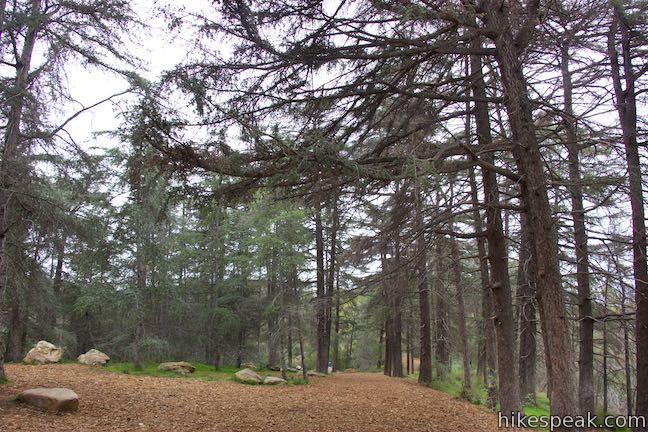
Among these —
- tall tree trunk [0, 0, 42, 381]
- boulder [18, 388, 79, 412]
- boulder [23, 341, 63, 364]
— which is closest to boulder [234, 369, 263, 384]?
boulder [23, 341, 63, 364]

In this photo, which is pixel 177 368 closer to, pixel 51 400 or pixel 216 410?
pixel 216 410

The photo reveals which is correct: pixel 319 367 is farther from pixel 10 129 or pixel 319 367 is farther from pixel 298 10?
pixel 298 10

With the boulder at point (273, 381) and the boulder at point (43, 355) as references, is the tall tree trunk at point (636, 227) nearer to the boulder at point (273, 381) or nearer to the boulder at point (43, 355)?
the boulder at point (273, 381)

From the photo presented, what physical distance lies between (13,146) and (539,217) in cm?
857

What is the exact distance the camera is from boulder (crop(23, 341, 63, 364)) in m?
13.9

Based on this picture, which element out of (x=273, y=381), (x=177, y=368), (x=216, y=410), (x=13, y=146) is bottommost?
(x=273, y=381)

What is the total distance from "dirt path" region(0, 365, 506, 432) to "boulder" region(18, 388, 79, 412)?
13 centimetres

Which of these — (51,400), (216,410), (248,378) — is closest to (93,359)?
(248,378)

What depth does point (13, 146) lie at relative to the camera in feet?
26.0

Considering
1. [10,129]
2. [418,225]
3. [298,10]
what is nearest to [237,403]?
[418,225]

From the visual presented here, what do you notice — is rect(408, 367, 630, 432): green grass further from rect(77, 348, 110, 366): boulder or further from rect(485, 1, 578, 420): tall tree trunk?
rect(77, 348, 110, 366): boulder

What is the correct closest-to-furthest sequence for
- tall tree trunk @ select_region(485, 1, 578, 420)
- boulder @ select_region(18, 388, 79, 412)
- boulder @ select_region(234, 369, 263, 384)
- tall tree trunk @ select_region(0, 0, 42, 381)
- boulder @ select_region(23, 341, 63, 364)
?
tall tree trunk @ select_region(485, 1, 578, 420)
boulder @ select_region(18, 388, 79, 412)
tall tree trunk @ select_region(0, 0, 42, 381)
boulder @ select_region(23, 341, 63, 364)
boulder @ select_region(234, 369, 263, 384)

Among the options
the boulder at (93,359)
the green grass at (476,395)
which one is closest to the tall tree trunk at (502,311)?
the green grass at (476,395)

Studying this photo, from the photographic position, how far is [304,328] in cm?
1603
